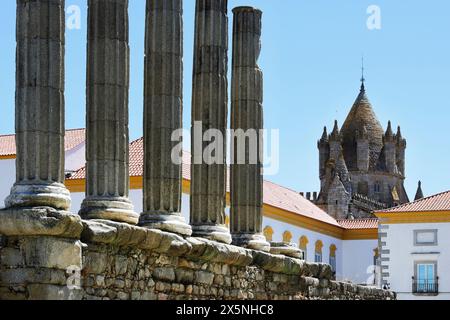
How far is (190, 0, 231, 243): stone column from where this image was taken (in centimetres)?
2130

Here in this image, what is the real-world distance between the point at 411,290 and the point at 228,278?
4184cm

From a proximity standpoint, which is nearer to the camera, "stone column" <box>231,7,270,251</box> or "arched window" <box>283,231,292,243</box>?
"stone column" <box>231,7,270,251</box>

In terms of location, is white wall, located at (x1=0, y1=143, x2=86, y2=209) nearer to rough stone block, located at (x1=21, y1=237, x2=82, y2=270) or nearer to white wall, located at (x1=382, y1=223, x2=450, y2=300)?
white wall, located at (x1=382, y1=223, x2=450, y2=300)

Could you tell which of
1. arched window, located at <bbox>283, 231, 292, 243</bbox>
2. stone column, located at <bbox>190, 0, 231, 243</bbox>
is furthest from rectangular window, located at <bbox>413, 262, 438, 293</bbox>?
stone column, located at <bbox>190, 0, 231, 243</bbox>

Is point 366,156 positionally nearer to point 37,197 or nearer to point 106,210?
point 106,210

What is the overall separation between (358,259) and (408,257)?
9.54m

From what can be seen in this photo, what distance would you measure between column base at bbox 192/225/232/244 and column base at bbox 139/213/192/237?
1.52m

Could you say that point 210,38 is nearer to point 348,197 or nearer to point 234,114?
point 234,114

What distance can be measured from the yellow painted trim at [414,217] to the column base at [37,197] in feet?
152

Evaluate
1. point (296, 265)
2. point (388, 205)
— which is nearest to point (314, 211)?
point (388, 205)

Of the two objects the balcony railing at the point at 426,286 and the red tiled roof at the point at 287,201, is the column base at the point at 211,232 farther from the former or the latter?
the balcony railing at the point at 426,286

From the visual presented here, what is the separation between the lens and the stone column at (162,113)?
19.3 meters

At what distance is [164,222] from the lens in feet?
62.3

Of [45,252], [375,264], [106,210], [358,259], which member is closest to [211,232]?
[106,210]
